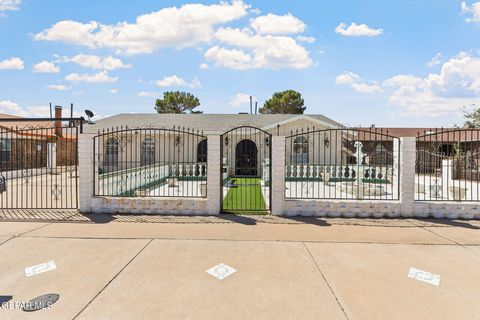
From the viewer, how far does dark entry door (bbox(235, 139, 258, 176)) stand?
21559mm

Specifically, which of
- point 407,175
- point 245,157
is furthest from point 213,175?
point 245,157

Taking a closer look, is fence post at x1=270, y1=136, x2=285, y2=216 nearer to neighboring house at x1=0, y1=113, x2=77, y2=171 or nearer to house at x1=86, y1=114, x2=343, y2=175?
house at x1=86, y1=114, x2=343, y2=175

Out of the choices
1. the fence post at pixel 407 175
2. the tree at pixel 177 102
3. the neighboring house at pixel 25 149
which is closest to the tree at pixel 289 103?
the tree at pixel 177 102

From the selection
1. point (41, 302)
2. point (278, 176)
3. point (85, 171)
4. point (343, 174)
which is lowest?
point (41, 302)

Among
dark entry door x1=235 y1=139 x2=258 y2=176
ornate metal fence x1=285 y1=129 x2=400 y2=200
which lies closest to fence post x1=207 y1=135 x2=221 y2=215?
ornate metal fence x1=285 y1=129 x2=400 y2=200

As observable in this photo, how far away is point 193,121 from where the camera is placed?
85.3ft

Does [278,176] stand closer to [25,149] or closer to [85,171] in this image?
[85,171]

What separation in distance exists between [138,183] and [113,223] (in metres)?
6.69

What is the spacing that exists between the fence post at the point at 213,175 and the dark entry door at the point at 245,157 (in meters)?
12.8

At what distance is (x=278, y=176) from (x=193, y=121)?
18776 mm

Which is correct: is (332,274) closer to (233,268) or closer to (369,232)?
(233,268)

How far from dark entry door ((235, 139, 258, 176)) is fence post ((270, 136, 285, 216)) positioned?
12.8 meters

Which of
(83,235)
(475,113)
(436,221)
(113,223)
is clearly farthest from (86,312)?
(475,113)

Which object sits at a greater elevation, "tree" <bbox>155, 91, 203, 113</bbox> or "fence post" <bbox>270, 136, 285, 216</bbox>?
"tree" <bbox>155, 91, 203, 113</bbox>
